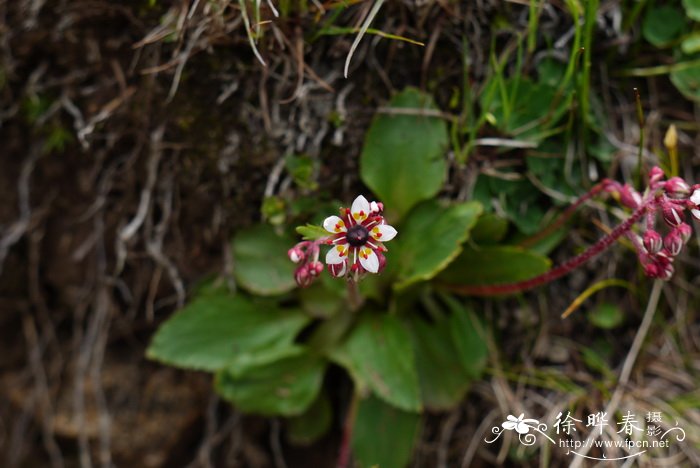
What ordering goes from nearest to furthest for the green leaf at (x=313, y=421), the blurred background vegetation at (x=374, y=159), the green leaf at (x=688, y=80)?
1. the blurred background vegetation at (x=374, y=159)
2. the green leaf at (x=688, y=80)
3. the green leaf at (x=313, y=421)

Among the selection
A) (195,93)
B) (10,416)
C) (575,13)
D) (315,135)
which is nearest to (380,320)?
(315,135)

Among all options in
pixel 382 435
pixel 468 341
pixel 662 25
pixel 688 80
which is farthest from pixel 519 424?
pixel 662 25

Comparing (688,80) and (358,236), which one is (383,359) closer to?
(358,236)

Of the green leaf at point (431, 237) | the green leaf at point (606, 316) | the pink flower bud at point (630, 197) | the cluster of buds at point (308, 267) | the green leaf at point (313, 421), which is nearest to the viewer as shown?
the cluster of buds at point (308, 267)

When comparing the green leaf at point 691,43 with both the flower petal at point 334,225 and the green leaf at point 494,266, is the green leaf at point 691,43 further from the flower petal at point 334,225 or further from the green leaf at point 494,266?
the flower petal at point 334,225

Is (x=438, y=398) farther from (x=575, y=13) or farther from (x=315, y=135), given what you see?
(x=575, y=13)

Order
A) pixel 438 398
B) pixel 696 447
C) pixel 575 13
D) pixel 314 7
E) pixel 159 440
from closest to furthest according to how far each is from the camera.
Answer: pixel 575 13, pixel 314 7, pixel 696 447, pixel 438 398, pixel 159 440

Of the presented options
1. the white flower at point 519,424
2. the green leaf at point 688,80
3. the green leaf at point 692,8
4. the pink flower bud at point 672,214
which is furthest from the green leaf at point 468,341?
the green leaf at point 692,8
